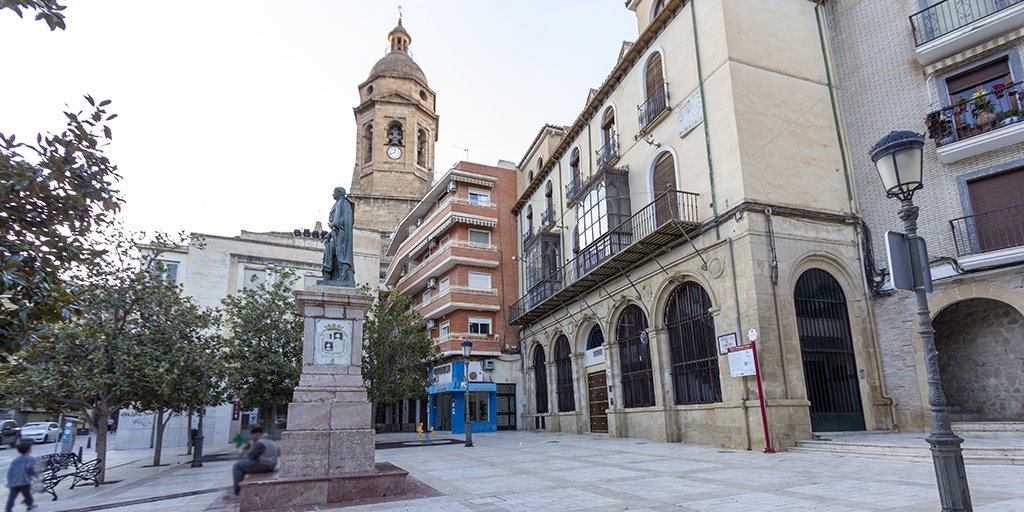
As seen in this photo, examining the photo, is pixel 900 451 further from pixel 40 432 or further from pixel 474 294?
pixel 40 432

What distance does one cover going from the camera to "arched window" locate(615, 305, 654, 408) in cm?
1909

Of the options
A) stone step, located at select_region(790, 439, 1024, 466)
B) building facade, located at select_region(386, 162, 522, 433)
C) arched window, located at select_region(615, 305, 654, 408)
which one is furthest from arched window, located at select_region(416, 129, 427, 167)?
stone step, located at select_region(790, 439, 1024, 466)

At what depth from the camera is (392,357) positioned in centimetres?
2717

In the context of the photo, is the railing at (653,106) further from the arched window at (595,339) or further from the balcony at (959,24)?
the arched window at (595,339)

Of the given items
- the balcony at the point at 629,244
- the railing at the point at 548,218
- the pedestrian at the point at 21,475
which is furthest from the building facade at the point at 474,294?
the pedestrian at the point at 21,475

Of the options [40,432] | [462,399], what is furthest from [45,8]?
[40,432]

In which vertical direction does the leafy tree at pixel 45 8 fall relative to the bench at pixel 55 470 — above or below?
above

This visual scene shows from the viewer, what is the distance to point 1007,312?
13523mm

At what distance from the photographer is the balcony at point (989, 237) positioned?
12.8 m

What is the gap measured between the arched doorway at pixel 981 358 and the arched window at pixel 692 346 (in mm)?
5184

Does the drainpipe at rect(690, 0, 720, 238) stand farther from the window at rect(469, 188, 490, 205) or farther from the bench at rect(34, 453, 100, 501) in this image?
the window at rect(469, 188, 490, 205)

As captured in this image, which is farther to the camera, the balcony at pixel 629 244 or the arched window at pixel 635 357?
the arched window at pixel 635 357

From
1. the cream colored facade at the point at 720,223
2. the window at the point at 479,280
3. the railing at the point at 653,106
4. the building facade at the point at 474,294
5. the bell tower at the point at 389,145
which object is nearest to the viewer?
the cream colored facade at the point at 720,223

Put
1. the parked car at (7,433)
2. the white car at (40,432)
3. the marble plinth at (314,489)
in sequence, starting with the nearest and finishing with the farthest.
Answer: the marble plinth at (314,489) < the parked car at (7,433) < the white car at (40,432)
